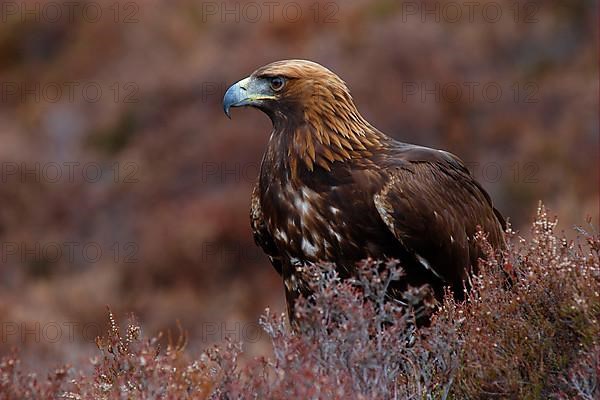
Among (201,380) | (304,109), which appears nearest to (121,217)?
(304,109)

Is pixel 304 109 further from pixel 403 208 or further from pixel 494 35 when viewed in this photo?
pixel 494 35

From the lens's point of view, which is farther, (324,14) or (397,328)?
(324,14)

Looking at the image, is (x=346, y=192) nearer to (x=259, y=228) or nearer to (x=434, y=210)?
(x=434, y=210)

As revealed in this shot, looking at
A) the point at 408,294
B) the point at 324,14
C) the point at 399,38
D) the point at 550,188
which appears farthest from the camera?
the point at 324,14

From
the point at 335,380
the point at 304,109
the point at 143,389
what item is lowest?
the point at 143,389

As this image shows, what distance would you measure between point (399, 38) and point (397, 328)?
52.3ft

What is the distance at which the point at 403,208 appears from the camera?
16.8 feet

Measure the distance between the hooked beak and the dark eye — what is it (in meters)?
0.03

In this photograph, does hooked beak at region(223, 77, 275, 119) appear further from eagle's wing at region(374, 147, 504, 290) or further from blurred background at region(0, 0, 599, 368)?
blurred background at region(0, 0, 599, 368)

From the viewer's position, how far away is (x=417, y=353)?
14.1 feet

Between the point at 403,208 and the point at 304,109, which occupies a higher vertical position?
the point at 304,109

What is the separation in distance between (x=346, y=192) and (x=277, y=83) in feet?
2.38

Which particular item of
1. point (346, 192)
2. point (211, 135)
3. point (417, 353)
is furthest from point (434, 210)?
point (211, 135)

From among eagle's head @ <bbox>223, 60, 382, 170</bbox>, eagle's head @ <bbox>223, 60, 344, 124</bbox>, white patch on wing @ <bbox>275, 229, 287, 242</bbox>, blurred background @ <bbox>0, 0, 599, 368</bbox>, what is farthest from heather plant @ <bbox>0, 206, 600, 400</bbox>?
blurred background @ <bbox>0, 0, 599, 368</bbox>
